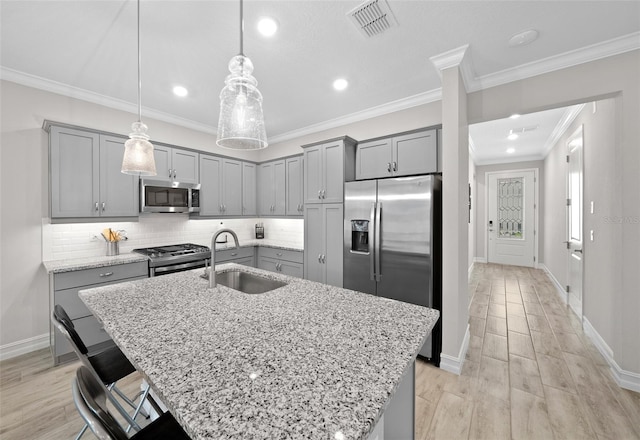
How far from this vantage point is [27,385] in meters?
2.25

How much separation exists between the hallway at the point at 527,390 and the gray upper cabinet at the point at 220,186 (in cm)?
342

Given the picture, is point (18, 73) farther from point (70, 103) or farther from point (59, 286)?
point (59, 286)

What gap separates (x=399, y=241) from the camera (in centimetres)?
277

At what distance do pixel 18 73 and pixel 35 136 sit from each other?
604mm

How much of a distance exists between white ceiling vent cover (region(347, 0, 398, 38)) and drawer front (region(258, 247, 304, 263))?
9.18ft

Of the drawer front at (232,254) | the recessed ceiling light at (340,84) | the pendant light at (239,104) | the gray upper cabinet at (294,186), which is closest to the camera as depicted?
the pendant light at (239,104)

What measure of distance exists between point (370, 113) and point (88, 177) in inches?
137

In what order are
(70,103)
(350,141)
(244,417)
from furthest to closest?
(350,141) → (70,103) → (244,417)

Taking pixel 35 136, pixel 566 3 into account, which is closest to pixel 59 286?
pixel 35 136

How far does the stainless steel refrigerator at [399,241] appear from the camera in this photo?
259 centimetres

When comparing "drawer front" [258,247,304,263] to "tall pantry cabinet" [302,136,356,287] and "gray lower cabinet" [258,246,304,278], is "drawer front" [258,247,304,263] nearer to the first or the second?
"gray lower cabinet" [258,246,304,278]

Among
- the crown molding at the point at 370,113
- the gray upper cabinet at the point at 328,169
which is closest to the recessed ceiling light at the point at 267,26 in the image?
the gray upper cabinet at the point at 328,169

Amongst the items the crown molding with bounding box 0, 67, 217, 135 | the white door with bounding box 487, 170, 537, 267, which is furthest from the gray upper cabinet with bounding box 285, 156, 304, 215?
the white door with bounding box 487, 170, 537, 267

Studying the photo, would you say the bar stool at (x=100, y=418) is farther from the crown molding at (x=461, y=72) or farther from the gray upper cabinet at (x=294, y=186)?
the gray upper cabinet at (x=294, y=186)
